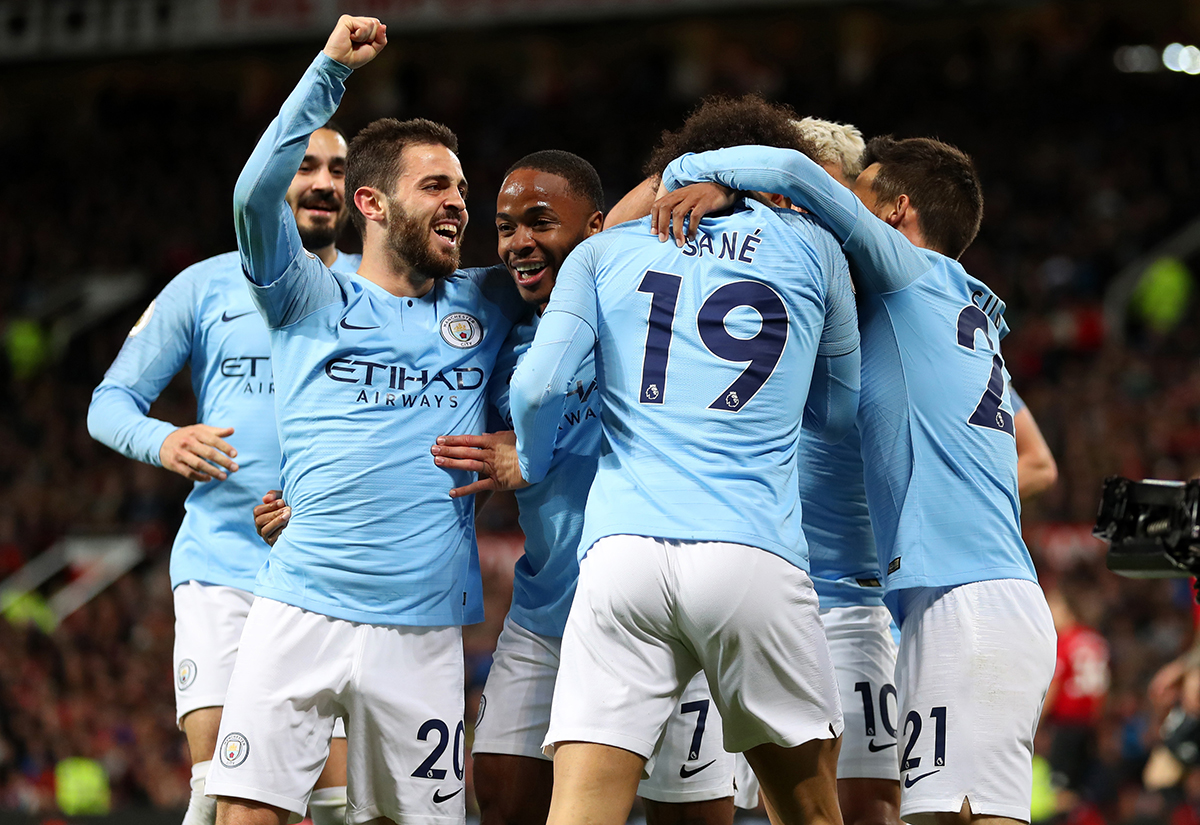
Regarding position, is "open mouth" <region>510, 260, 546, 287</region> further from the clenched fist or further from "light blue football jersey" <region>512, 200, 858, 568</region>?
the clenched fist

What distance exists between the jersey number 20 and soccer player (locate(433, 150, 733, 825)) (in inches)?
26.4

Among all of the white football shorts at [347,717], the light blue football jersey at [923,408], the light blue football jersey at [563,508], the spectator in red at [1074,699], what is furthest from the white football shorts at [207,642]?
the spectator in red at [1074,699]

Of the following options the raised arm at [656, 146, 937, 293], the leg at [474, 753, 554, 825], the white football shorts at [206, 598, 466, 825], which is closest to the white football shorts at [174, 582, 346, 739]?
the leg at [474, 753, 554, 825]

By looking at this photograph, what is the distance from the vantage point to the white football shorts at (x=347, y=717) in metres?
3.53

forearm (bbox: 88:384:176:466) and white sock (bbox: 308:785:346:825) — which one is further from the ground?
forearm (bbox: 88:384:176:466)

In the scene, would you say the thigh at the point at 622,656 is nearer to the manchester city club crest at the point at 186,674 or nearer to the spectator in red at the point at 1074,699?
the manchester city club crest at the point at 186,674

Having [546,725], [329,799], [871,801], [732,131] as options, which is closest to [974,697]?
[871,801]

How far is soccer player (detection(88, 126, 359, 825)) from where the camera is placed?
437 centimetres

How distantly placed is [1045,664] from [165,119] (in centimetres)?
2048

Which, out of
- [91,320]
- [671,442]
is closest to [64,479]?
[91,320]

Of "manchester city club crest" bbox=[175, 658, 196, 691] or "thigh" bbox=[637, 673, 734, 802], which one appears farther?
"manchester city club crest" bbox=[175, 658, 196, 691]

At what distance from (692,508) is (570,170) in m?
1.37

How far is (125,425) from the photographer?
4516 mm

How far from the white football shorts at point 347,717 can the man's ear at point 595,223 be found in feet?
4.30
